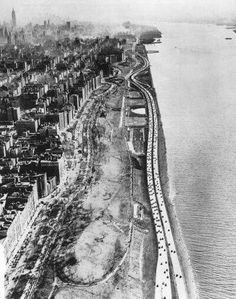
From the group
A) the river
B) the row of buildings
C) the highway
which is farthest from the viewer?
the row of buildings

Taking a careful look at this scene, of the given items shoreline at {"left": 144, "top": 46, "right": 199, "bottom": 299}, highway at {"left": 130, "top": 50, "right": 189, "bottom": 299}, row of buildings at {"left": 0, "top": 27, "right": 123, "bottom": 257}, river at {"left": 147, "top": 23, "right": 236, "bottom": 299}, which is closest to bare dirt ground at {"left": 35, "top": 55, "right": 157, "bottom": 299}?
highway at {"left": 130, "top": 50, "right": 189, "bottom": 299}

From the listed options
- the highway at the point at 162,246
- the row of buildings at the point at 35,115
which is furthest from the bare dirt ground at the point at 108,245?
the row of buildings at the point at 35,115

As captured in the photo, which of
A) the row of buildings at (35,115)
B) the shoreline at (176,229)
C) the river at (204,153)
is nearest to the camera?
the shoreline at (176,229)

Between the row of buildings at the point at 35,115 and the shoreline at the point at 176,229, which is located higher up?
the row of buildings at the point at 35,115

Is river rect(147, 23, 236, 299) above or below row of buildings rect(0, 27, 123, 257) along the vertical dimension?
below

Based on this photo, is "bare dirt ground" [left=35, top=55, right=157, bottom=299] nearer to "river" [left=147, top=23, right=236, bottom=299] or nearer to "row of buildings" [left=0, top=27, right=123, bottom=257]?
"river" [left=147, top=23, right=236, bottom=299]

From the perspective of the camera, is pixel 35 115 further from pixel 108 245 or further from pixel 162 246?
pixel 162 246

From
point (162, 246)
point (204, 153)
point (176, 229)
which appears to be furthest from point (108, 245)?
point (204, 153)

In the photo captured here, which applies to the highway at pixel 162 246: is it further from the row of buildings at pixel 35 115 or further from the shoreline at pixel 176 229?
the row of buildings at pixel 35 115

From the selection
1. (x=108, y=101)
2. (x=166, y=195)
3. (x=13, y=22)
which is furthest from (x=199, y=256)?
(x=13, y=22)
